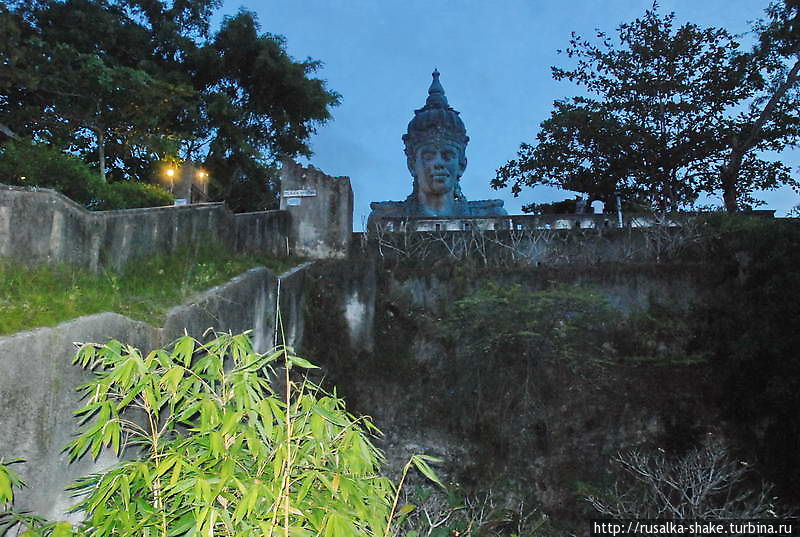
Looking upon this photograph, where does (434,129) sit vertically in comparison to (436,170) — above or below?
above

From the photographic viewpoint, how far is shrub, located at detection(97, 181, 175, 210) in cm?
1235

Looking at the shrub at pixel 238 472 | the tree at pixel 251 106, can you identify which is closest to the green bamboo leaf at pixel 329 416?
the shrub at pixel 238 472

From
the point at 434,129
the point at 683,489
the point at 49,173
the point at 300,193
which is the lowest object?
the point at 683,489

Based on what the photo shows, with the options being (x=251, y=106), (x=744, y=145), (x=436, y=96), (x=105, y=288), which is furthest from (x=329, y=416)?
(x=251, y=106)

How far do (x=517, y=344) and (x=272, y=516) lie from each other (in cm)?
779

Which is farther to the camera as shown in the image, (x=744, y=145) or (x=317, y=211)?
(x=744, y=145)

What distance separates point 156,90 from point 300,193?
4.79 m

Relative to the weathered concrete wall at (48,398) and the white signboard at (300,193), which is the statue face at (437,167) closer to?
the white signboard at (300,193)

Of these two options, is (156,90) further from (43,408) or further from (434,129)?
(43,408)

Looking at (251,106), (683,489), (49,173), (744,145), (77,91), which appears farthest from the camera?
(251,106)

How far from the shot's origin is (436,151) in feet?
54.4

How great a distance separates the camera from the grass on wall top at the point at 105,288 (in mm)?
5633

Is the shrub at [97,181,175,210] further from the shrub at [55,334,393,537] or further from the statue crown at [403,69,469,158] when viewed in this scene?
the shrub at [55,334,393,537]

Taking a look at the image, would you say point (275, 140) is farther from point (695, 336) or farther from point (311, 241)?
point (695, 336)
